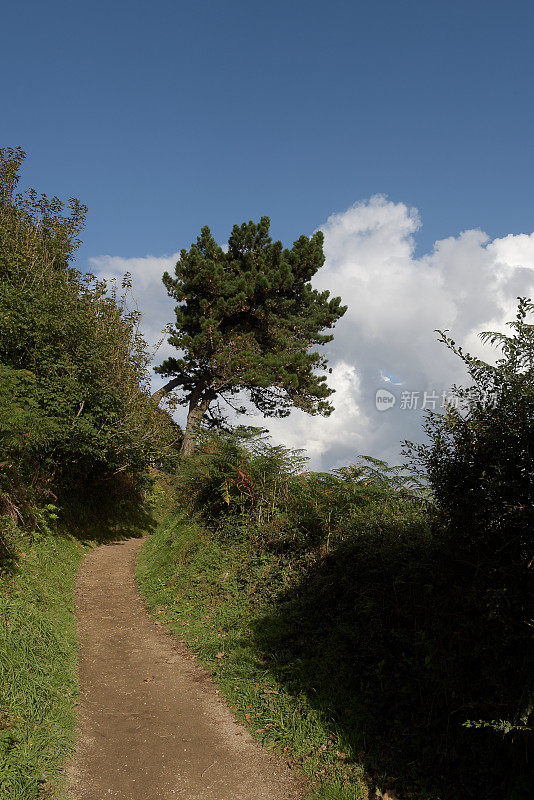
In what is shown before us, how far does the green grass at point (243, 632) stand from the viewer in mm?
5043

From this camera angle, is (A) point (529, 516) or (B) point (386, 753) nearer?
(A) point (529, 516)

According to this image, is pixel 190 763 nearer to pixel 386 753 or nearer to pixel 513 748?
pixel 386 753

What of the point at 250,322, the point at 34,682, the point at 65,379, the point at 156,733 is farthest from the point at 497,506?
the point at 250,322

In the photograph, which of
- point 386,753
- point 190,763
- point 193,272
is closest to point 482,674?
point 386,753

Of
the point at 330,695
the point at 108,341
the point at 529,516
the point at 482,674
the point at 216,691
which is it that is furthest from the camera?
the point at 108,341

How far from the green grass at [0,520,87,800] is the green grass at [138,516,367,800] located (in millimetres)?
2023

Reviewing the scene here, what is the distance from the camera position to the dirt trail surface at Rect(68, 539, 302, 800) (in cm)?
470

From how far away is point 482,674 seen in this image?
4410mm

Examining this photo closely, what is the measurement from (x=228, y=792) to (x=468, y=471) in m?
3.95

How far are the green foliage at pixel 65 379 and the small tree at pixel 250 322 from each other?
287 inches

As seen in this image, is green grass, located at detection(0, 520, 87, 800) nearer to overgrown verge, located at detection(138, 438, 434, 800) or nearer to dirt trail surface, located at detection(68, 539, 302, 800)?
dirt trail surface, located at detection(68, 539, 302, 800)

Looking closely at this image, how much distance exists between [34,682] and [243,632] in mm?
3200

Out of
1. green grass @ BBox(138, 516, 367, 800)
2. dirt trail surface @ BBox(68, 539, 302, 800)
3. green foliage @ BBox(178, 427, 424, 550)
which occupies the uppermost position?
green foliage @ BBox(178, 427, 424, 550)

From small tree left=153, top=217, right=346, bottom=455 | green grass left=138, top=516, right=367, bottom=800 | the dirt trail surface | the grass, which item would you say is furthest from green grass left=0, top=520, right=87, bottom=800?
small tree left=153, top=217, right=346, bottom=455
